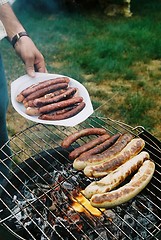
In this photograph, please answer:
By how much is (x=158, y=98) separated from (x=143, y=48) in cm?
143

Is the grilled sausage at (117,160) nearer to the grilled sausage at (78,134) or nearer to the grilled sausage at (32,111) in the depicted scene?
the grilled sausage at (78,134)

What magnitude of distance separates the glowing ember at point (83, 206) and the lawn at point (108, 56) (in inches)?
81.5

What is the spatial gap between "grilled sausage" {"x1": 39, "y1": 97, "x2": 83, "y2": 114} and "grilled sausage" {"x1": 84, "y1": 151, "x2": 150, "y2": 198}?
0.70 metres

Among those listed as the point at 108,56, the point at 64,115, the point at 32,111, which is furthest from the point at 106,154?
the point at 108,56

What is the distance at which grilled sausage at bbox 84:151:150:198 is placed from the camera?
251cm

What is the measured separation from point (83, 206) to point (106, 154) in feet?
1.33

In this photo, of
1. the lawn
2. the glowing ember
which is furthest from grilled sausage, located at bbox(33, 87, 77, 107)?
the lawn

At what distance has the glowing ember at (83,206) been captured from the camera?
2654mm

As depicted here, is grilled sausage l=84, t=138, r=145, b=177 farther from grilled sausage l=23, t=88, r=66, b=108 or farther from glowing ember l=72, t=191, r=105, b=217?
grilled sausage l=23, t=88, r=66, b=108

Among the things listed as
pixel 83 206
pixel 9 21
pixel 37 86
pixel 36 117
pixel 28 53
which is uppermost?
pixel 9 21

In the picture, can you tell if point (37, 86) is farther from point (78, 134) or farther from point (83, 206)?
point (83, 206)

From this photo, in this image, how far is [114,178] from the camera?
8.34 feet

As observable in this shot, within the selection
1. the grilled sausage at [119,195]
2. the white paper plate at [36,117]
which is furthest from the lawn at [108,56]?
the grilled sausage at [119,195]

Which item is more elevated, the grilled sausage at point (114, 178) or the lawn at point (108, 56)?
the grilled sausage at point (114, 178)
